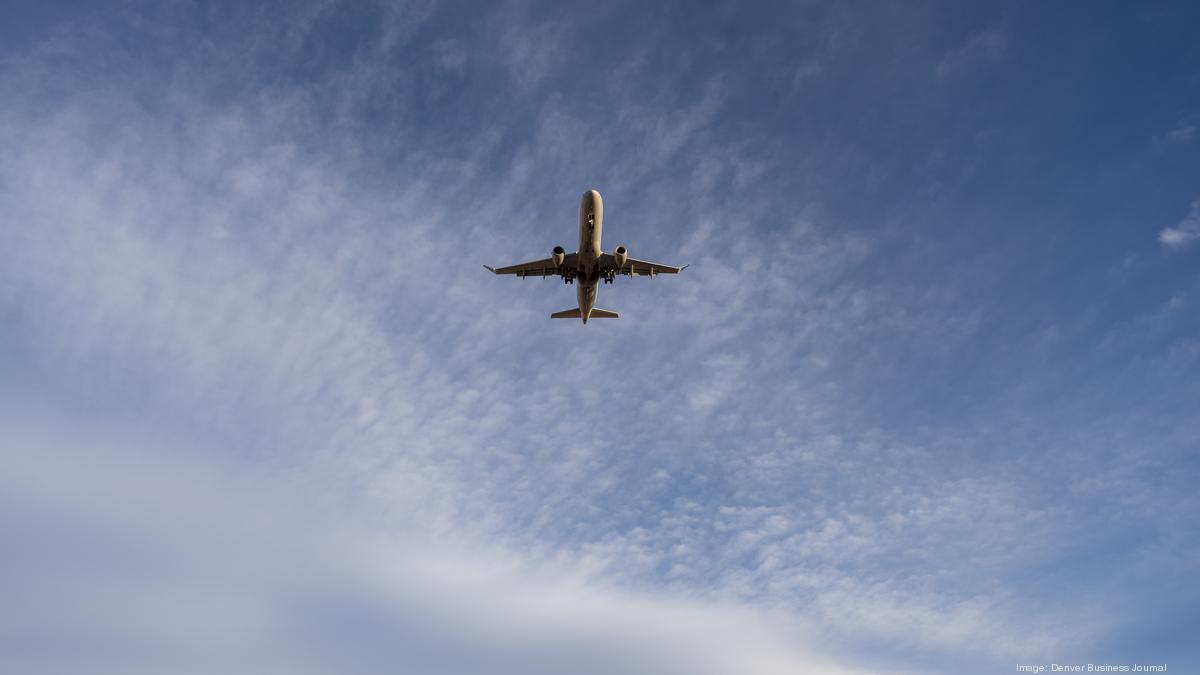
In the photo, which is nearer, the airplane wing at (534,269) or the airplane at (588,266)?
the airplane at (588,266)

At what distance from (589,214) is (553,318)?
21230mm

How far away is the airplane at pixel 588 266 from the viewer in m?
73.1

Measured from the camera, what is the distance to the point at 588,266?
7869cm

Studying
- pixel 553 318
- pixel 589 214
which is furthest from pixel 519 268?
pixel 589 214

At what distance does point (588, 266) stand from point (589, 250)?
130 inches

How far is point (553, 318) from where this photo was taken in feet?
298

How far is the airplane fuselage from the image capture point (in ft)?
236

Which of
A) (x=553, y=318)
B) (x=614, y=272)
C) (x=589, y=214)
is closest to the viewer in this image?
(x=589, y=214)

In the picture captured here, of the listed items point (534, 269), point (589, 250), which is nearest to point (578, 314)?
point (534, 269)

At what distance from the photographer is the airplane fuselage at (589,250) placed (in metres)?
72.1

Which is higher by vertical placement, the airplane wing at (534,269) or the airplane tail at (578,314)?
the airplane wing at (534,269)

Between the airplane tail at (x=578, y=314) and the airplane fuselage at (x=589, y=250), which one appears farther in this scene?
the airplane tail at (x=578, y=314)

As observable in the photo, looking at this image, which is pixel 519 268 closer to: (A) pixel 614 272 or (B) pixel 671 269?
(A) pixel 614 272

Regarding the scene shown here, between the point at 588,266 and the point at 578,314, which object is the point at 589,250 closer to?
the point at 588,266
